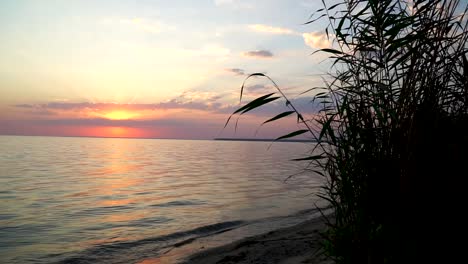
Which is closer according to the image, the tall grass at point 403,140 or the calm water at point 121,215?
the tall grass at point 403,140

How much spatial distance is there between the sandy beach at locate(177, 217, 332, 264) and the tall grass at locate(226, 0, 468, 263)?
250 centimetres

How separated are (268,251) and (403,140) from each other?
208 inches

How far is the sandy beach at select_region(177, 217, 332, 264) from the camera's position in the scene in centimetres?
679

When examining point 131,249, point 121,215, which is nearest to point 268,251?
point 131,249

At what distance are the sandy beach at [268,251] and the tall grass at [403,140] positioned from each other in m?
2.50

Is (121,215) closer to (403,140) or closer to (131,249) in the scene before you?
(131,249)

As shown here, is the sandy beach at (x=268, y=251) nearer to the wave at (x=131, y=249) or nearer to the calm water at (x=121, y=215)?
the wave at (x=131, y=249)

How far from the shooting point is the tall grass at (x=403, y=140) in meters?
3.14

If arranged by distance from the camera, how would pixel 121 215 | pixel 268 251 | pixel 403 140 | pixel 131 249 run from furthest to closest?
1. pixel 121 215
2. pixel 131 249
3. pixel 268 251
4. pixel 403 140

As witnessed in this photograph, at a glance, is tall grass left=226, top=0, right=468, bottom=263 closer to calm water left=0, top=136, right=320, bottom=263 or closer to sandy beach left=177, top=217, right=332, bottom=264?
sandy beach left=177, top=217, right=332, bottom=264

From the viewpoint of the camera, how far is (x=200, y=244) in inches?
398

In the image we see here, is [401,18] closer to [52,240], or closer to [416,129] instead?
[416,129]

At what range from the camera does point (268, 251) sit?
764 cm

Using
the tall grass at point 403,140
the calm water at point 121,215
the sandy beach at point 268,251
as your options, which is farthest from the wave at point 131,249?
the tall grass at point 403,140
